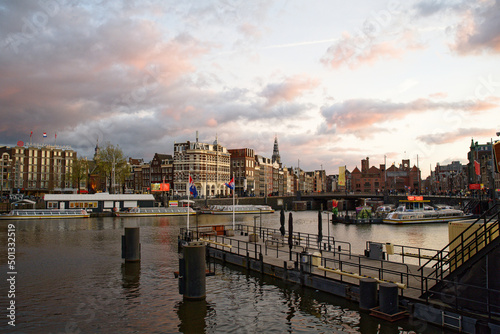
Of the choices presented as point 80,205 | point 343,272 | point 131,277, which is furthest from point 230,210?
point 343,272

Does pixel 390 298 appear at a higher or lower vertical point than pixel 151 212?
higher

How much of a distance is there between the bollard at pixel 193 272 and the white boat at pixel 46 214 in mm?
74967

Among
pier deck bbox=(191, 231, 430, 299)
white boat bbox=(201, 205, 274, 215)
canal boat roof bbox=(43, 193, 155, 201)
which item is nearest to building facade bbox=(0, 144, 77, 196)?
canal boat roof bbox=(43, 193, 155, 201)

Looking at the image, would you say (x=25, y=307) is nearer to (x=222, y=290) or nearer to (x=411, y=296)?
(x=222, y=290)

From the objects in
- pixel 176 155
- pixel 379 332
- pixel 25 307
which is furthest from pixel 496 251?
pixel 176 155

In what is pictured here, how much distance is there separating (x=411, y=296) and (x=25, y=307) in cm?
2170

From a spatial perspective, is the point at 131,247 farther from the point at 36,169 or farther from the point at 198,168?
the point at 36,169

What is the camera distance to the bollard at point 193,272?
23109 mm

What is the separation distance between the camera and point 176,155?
151375 mm

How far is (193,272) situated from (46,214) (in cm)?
7788

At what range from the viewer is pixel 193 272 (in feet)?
76.6

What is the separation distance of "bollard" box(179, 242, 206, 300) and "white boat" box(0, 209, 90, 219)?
2951 inches

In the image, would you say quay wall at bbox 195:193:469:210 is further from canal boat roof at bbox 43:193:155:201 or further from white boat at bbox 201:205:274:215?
canal boat roof at bbox 43:193:155:201

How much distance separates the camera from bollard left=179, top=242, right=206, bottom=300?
75.8ft
